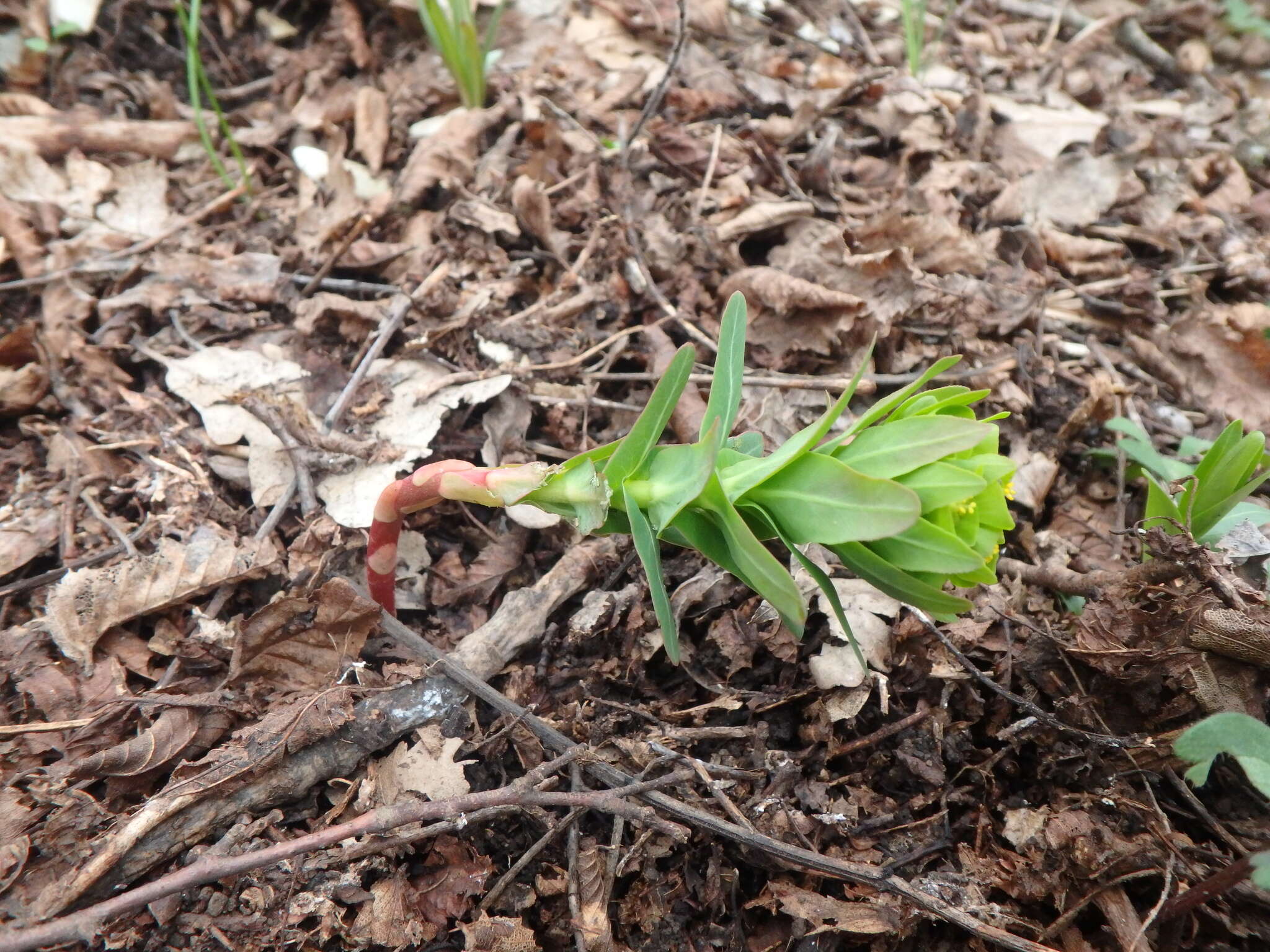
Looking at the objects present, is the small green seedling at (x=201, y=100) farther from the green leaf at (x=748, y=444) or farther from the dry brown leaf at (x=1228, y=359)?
the dry brown leaf at (x=1228, y=359)

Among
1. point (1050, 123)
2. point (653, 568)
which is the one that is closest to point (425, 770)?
point (653, 568)

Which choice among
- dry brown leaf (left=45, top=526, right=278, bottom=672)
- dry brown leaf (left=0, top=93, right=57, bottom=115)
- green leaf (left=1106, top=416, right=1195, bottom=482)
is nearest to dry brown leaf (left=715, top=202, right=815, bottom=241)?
green leaf (left=1106, top=416, right=1195, bottom=482)

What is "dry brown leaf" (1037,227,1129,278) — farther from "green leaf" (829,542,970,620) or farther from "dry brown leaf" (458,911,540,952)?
"dry brown leaf" (458,911,540,952)

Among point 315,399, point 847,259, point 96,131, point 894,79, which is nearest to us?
point 315,399

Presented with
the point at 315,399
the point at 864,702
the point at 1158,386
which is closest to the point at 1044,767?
the point at 864,702

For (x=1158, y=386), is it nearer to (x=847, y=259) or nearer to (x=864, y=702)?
(x=847, y=259)

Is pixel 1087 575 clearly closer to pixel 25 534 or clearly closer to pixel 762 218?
pixel 762 218

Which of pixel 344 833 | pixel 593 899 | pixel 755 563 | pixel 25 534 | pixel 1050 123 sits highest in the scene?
pixel 1050 123

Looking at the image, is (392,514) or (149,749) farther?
(392,514)
